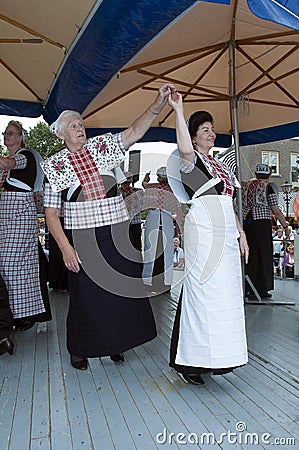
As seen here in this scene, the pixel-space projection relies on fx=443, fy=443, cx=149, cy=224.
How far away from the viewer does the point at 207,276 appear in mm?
2305

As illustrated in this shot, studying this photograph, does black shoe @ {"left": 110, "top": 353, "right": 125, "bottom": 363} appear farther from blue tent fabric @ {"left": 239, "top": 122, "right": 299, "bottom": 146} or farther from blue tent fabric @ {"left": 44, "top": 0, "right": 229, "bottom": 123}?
blue tent fabric @ {"left": 239, "top": 122, "right": 299, "bottom": 146}

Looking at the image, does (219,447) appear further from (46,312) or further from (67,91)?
(67,91)

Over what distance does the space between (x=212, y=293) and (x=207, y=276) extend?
0.09 meters

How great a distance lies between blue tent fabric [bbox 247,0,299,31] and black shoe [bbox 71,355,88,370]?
2085mm

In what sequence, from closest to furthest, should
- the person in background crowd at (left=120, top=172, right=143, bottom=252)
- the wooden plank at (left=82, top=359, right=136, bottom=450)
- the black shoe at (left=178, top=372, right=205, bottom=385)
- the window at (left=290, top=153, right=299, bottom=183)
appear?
the wooden plank at (left=82, top=359, right=136, bottom=450)
the black shoe at (left=178, top=372, right=205, bottom=385)
the person in background crowd at (left=120, top=172, right=143, bottom=252)
the window at (left=290, top=153, right=299, bottom=183)

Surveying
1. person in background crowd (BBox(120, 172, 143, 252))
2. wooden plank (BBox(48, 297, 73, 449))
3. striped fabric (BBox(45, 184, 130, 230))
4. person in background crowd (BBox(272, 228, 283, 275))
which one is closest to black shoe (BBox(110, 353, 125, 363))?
wooden plank (BBox(48, 297, 73, 449))

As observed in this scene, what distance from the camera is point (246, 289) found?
16.2ft

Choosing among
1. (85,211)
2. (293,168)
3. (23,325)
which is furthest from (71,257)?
(293,168)

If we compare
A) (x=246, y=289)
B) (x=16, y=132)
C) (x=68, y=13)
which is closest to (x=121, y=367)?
(x=16, y=132)

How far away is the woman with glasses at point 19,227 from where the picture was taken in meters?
3.29

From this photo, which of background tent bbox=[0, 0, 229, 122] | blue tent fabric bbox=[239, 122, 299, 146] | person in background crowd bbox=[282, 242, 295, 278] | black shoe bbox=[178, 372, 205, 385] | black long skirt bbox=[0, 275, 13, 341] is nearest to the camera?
background tent bbox=[0, 0, 229, 122]

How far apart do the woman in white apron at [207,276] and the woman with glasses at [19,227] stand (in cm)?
139

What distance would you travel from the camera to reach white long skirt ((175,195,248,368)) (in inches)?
89.4

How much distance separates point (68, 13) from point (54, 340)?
7.36 feet
